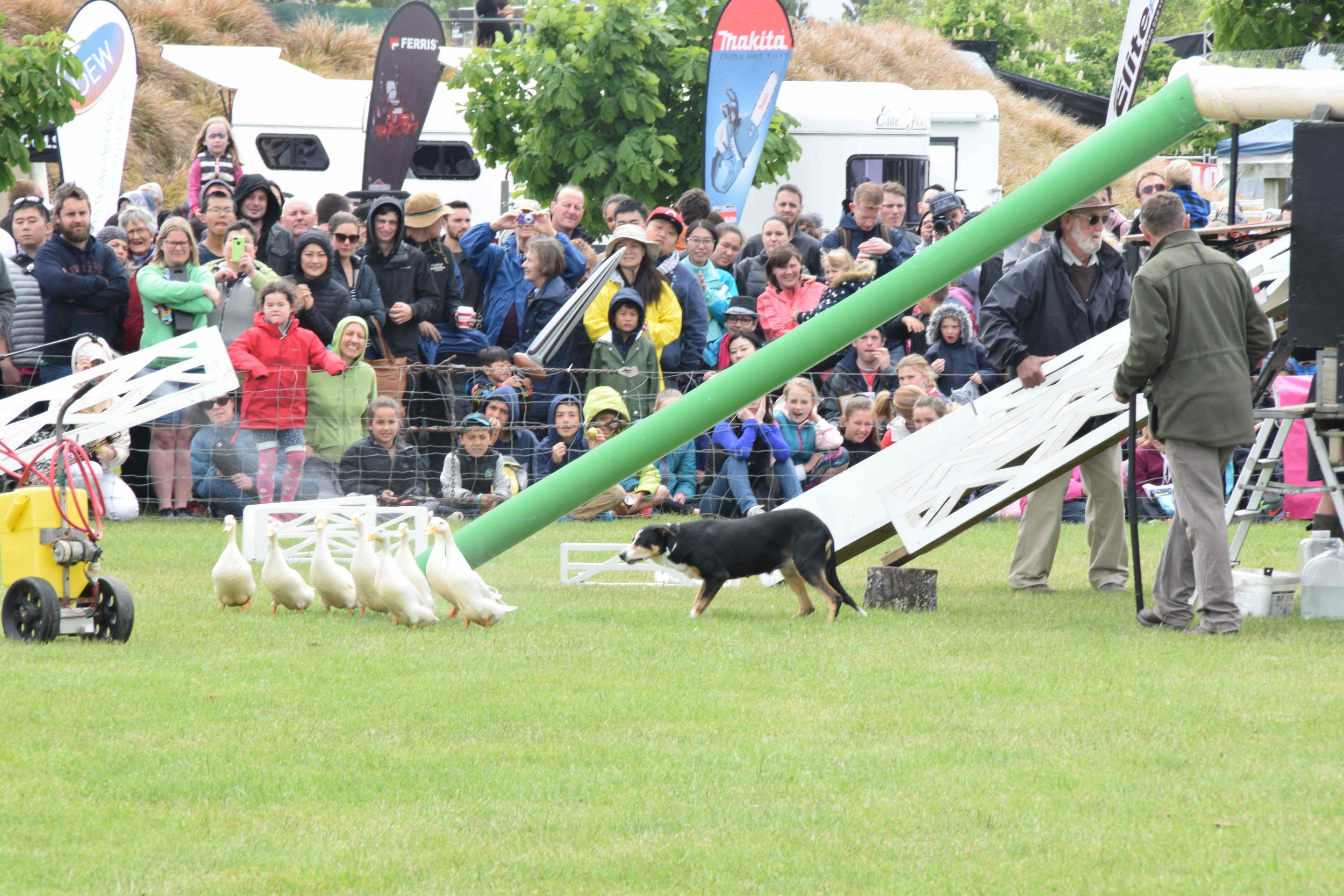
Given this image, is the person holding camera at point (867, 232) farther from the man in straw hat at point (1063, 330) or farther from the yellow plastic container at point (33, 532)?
the yellow plastic container at point (33, 532)

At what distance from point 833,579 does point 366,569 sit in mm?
2481

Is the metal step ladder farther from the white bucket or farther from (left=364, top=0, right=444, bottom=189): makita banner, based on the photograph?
(left=364, top=0, right=444, bottom=189): makita banner

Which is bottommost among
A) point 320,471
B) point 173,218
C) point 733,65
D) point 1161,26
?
point 320,471

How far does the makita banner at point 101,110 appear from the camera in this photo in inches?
660

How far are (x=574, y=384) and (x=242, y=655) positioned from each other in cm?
637

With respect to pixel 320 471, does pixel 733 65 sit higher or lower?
higher

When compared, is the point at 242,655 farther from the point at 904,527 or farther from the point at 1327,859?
the point at 1327,859

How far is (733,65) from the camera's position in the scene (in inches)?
666

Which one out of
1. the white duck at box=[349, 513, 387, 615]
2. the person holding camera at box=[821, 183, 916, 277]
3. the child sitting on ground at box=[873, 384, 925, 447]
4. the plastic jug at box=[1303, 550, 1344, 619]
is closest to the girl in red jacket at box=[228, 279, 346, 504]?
the white duck at box=[349, 513, 387, 615]

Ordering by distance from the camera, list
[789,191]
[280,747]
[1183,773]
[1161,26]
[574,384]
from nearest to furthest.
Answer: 1. [1183,773]
2. [280,747]
3. [574,384]
4. [789,191]
5. [1161,26]

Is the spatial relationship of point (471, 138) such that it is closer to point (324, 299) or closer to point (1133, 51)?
point (324, 299)

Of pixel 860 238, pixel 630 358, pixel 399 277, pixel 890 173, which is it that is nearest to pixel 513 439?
pixel 630 358

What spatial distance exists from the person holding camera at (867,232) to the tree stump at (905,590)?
5.92 metres

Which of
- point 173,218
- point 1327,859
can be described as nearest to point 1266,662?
point 1327,859
